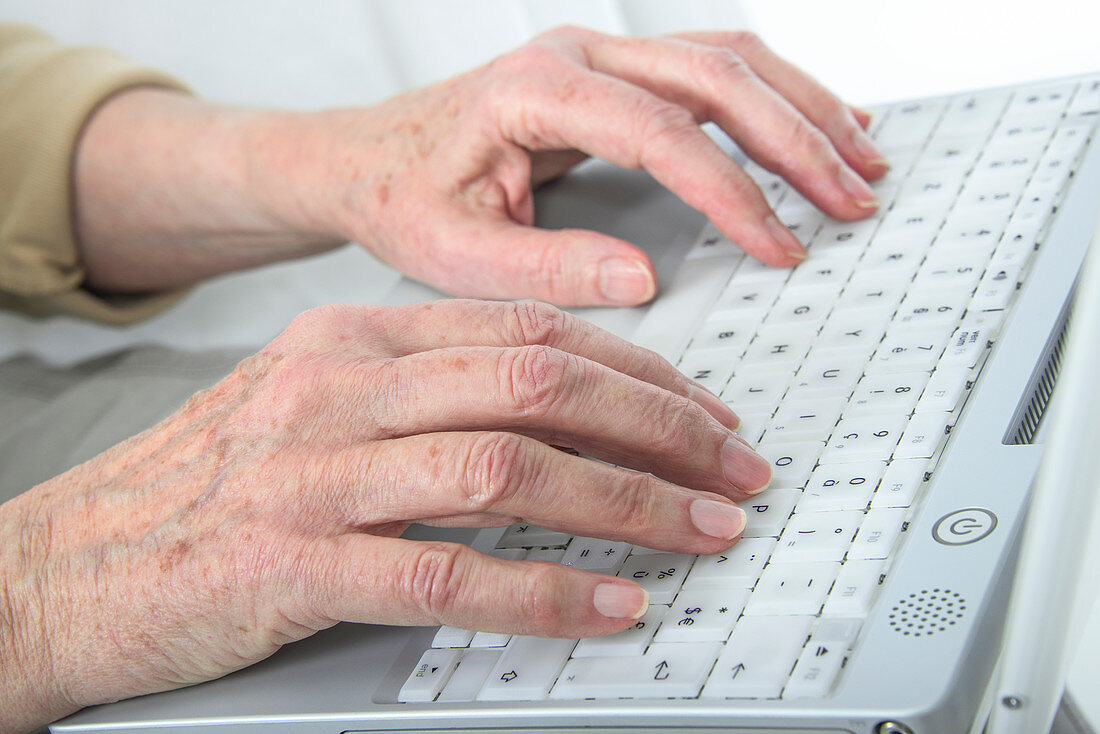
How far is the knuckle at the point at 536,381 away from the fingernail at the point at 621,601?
90mm

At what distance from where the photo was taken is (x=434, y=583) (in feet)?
1.42

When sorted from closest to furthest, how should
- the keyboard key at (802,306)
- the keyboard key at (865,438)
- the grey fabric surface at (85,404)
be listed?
the keyboard key at (865,438)
the keyboard key at (802,306)
the grey fabric surface at (85,404)

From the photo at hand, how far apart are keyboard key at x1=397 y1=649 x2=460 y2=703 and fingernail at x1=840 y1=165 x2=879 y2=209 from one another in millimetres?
395

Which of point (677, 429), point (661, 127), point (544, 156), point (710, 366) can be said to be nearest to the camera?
point (677, 429)

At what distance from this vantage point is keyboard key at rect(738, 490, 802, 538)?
1.44ft

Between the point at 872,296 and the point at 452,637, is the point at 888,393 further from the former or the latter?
the point at 452,637

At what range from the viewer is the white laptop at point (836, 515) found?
364 millimetres

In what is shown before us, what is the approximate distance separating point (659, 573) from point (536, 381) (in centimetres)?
10

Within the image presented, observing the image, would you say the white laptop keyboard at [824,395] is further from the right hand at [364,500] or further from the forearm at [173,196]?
the forearm at [173,196]

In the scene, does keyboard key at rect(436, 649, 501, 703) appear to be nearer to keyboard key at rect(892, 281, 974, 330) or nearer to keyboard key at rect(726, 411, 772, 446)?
keyboard key at rect(726, 411, 772, 446)

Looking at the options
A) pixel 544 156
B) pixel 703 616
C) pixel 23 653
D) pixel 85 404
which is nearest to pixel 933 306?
pixel 703 616

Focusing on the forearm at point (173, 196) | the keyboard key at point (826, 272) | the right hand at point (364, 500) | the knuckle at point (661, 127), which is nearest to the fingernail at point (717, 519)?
the right hand at point (364, 500)

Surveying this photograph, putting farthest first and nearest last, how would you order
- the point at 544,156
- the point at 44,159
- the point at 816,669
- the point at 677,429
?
the point at 44,159 → the point at 544,156 → the point at 677,429 → the point at 816,669

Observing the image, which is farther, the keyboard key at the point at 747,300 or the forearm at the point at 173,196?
the forearm at the point at 173,196
